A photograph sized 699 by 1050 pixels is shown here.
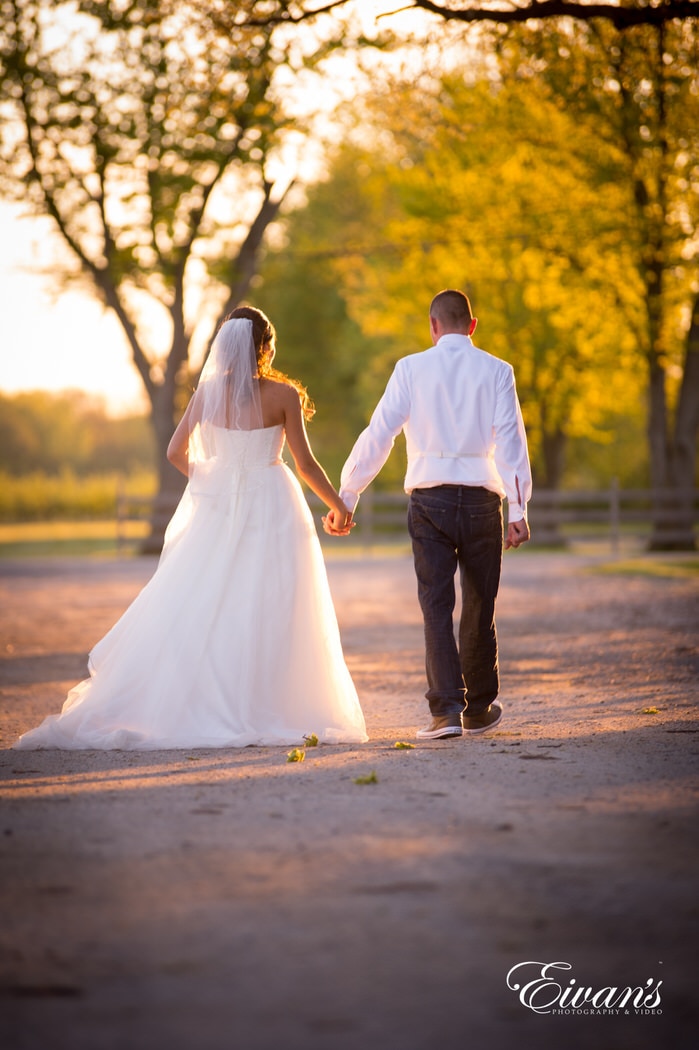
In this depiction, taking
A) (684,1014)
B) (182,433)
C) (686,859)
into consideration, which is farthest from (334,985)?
(182,433)

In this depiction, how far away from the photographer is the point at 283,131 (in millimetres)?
28266

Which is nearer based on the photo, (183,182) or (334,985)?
(334,985)

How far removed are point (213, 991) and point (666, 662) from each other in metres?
7.89

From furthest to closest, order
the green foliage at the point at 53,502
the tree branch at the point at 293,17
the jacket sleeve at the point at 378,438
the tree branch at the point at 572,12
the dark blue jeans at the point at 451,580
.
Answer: the green foliage at the point at 53,502 < the tree branch at the point at 293,17 < the tree branch at the point at 572,12 < the jacket sleeve at the point at 378,438 < the dark blue jeans at the point at 451,580

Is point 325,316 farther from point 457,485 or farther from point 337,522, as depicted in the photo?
point 457,485

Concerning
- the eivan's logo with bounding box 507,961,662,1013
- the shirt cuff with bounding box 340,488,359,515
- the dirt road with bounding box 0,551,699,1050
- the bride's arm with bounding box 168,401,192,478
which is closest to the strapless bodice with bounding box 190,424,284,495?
the bride's arm with bounding box 168,401,192,478

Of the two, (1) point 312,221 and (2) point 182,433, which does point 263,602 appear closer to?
(2) point 182,433

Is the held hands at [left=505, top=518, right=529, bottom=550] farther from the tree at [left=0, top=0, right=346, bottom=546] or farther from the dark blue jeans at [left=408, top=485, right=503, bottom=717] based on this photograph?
the tree at [left=0, top=0, right=346, bottom=546]

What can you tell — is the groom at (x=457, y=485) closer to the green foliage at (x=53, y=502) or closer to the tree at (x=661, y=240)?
the tree at (x=661, y=240)

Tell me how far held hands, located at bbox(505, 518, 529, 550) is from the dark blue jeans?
9 cm

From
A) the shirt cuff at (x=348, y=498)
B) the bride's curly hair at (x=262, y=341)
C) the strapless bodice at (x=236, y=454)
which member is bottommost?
the shirt cuff at (x=348, y=498)

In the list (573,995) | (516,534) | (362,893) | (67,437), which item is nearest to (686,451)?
(516,534)

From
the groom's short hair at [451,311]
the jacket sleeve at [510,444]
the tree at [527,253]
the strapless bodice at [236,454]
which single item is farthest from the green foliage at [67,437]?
the jacket sleeve at [510,444]

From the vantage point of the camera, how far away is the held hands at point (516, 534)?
663 centimetres
